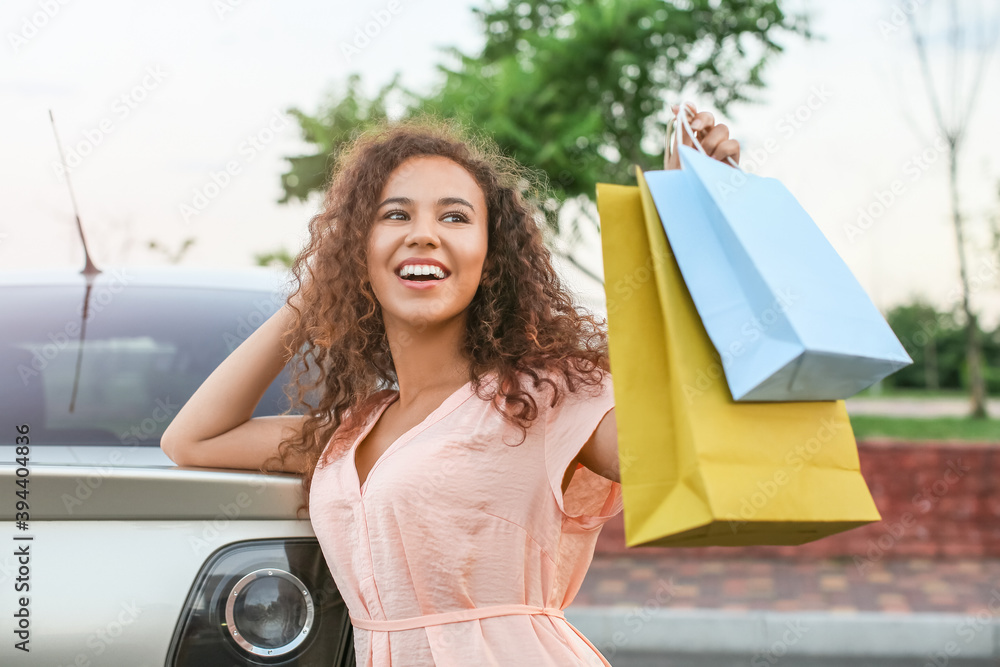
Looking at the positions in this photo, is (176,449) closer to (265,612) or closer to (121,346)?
(265,612)

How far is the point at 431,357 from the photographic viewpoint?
168cm

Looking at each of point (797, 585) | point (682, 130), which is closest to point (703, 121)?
point (682, 130)

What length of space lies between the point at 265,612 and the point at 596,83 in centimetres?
509

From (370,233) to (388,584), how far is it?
0.66 metres

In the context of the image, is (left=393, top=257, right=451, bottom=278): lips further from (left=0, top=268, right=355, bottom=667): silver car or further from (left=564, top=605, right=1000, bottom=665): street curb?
(left=564, top=605, right=1000, bottom=665): street curb

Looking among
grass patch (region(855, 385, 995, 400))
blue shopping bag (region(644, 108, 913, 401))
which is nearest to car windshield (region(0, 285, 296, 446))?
blue shopping bag (region(644, 108, 913, 401))

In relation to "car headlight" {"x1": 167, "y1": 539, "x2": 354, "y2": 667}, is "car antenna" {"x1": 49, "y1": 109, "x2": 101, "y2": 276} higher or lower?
higher

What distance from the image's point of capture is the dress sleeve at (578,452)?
4.70 ft

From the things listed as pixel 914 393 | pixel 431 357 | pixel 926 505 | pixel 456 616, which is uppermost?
pixel 431 357

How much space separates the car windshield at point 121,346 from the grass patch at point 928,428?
6557mm

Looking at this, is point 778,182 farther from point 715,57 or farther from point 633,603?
point 715,57

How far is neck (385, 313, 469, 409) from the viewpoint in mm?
1671

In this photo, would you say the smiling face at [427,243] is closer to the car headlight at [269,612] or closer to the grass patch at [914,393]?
the car headlight at [269,612]

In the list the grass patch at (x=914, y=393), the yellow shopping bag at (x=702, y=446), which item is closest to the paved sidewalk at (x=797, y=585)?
the yellow shopping bag at (x=702, y=446)
